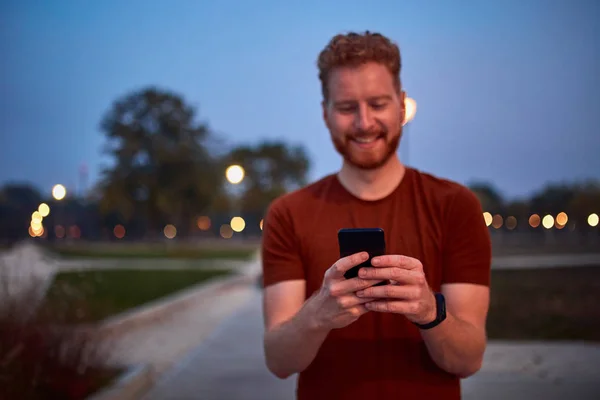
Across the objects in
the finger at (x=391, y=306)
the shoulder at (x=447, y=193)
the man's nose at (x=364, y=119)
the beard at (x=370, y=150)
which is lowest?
the finger at (x=391, y=306)

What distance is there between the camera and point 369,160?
2.36 m

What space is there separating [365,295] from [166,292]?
668 inches

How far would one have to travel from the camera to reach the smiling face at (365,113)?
2311 mm

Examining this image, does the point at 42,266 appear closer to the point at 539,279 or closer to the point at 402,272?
the point at 402,272

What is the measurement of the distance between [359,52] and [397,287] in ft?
3.02

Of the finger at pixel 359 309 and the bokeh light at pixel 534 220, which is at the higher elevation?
the finger at pixel 359 309

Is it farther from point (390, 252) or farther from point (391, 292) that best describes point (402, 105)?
point (391, 292)

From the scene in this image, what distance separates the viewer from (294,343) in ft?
7.11

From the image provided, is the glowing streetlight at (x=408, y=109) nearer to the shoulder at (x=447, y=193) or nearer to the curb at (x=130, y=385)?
the shoulder at (x=447, y=193)

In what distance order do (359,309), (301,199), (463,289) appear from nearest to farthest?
(359,309) → (463,289) → (301,199)

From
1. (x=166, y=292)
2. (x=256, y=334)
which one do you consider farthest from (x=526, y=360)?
(x=166, y=292)

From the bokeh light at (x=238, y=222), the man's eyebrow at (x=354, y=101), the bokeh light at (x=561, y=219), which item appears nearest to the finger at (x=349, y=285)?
the man's eyebrow at (x=354, y=101)

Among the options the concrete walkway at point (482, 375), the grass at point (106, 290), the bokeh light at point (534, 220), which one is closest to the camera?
the grass at point (106, 290)

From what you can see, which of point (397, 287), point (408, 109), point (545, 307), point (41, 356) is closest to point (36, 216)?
point (545, 307)
